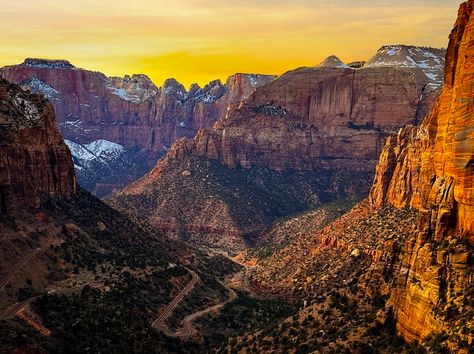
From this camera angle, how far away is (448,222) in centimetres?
5641

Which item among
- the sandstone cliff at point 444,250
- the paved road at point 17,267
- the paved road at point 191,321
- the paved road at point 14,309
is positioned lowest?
the paved road at point 191,321

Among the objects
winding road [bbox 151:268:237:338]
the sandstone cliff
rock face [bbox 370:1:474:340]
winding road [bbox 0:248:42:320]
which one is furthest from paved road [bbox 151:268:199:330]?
rock face [bbox 370:1:474:340]

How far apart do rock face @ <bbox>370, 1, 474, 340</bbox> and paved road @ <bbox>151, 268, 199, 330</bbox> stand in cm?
3809

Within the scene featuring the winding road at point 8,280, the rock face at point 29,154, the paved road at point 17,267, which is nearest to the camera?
the winding road at point 8,280

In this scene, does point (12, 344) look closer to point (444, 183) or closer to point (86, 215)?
point (444, 183)

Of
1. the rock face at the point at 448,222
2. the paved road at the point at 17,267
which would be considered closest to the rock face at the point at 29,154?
the paved road at the point at 17,267


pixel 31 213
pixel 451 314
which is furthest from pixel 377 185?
pixel 451 314

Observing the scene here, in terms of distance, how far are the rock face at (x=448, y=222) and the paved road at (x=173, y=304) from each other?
38.1 meters

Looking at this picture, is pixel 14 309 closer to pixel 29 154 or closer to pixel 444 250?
pixel 29 154

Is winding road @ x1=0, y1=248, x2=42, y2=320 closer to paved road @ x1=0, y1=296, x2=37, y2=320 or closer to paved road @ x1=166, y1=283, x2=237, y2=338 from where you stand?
paved road @ x1=0, y1=296, x2=37, y2=320

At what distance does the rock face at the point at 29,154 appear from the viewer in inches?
4023

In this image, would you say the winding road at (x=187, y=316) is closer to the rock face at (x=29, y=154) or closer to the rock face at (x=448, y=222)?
the rock face at (x=29, y=154)

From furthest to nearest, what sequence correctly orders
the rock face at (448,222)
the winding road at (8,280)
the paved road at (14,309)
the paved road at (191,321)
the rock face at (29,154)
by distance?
1. the rock face at (29,154)
2. the paved road at (191,321)
3. the winding road at (8,280)
4. the paved road at (14,309)
5. the rock face at (448,222)

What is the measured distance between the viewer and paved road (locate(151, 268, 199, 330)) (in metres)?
90.2
